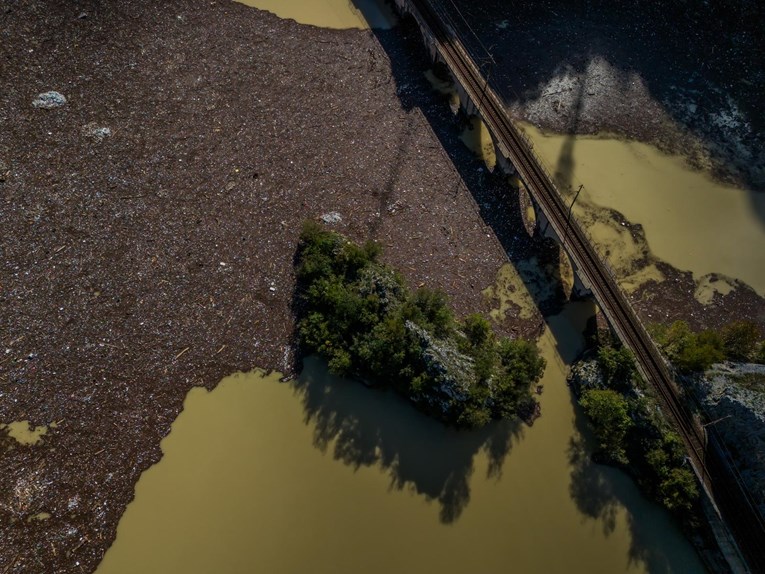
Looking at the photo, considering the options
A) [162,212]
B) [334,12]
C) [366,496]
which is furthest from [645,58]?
[366,496]

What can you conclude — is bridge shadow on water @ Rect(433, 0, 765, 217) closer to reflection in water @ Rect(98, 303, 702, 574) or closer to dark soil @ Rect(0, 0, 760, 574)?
dark soil @ Rect(0, 0, 760, 574)

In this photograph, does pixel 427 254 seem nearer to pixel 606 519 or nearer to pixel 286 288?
pixel 286 288

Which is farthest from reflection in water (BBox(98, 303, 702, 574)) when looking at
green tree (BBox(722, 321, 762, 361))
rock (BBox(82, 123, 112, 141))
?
rock (BBox(82, 123, 112, 141))

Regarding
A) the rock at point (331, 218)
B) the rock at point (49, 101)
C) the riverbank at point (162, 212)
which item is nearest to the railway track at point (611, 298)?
the riverbank at point (162, 212)

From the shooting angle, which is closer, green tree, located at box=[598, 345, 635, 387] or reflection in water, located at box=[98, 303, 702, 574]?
reflection in water, located at box=[98, 303, 702, 574]

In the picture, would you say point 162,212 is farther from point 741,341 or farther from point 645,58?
point 645,58

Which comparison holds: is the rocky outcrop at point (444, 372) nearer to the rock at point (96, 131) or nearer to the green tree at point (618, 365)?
the green tree at point (618, 365)
